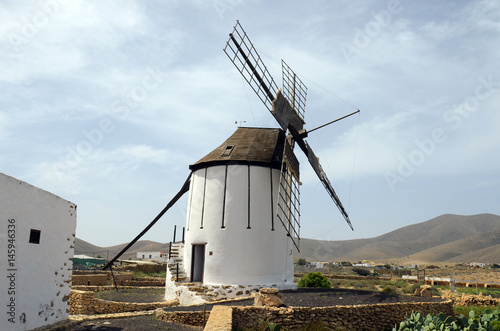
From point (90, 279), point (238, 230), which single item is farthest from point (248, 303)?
point (90, 279)

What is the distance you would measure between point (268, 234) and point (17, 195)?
39.3 feet

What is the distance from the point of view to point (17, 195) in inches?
376

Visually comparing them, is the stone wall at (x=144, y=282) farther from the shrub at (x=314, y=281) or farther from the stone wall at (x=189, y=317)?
the stone wall at (x=189, y=317)

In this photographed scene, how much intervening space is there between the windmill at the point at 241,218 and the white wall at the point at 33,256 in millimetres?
7471

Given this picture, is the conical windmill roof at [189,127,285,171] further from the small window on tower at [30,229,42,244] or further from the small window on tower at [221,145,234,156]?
the small window on tower at [30,229,42,244]

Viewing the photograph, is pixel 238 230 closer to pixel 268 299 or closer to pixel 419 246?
pixel 268 299

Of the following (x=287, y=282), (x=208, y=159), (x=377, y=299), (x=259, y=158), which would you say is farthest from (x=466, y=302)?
(x=208, y=159)

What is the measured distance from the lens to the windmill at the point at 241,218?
18578 mm

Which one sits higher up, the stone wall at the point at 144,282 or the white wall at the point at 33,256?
the white wall at the point at 33,256

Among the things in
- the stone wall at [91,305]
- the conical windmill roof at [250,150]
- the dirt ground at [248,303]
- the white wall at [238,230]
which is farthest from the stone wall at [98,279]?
the conical windmill roof at [250,150]

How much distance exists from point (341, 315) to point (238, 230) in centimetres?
698

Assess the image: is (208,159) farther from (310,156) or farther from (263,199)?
(310,156)

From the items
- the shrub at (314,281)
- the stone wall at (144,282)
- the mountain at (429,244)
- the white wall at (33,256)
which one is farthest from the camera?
the mountain at (429,244)

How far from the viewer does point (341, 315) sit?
43.0ft
